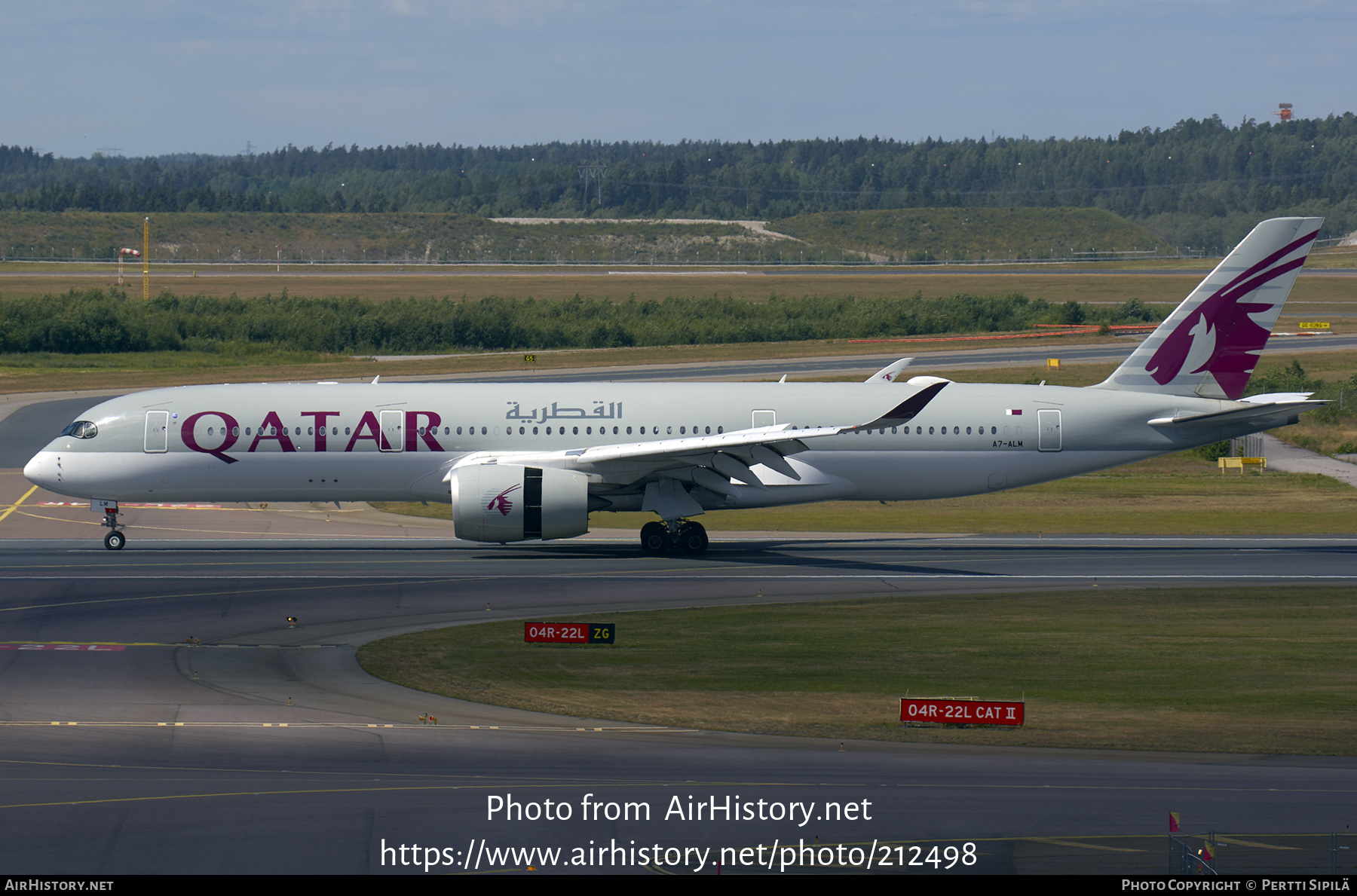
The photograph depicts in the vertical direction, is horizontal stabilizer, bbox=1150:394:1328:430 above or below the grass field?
above

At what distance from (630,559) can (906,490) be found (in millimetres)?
8983

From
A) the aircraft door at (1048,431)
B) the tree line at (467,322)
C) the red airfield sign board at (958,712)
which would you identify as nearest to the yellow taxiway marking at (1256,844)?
the red airfield sign board at (958,712)

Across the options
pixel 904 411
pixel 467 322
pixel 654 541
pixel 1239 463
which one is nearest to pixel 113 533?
pixel 654 541

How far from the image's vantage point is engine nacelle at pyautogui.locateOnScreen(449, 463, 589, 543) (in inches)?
1508

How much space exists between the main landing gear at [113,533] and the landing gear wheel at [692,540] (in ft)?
56.9

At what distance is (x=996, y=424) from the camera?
42.3m

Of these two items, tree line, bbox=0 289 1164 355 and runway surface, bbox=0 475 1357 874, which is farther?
tree line, bbox=0 289 1164 355

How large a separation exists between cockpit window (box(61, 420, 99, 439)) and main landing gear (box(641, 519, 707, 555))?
17.0m

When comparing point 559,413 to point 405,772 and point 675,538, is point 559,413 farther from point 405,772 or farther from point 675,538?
point 405,772

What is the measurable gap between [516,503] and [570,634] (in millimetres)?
10205

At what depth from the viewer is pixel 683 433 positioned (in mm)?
41750

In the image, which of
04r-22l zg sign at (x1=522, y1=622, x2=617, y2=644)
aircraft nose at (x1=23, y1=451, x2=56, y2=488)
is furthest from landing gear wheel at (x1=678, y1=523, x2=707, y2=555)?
aircraft nose at (x1=23, y1=451, x2=56, y2=488)

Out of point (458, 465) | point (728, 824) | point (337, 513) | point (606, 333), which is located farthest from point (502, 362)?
point (728, 824)

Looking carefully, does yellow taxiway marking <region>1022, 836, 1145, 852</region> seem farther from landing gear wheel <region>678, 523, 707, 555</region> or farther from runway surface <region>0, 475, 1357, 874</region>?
landing gear wheel <region>678, 523, 707, 555</region>
